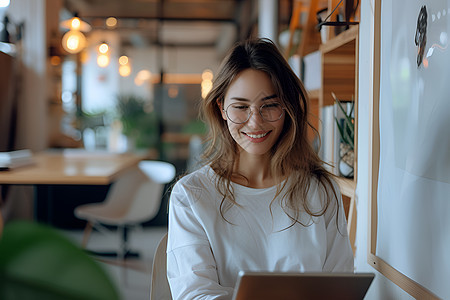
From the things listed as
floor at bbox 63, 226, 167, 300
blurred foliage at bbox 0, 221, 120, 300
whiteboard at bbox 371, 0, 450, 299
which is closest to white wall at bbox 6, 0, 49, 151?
floor at bbox 63, 226, 167, 300

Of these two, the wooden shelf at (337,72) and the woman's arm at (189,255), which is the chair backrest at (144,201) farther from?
the woman's arm at (189,255)

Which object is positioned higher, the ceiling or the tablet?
the ceiling

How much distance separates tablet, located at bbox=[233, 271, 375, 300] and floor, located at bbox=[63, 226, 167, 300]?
6.10 feet

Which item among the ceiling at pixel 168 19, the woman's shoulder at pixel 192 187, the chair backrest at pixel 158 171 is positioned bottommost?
the chair backrest at pixel 158 171

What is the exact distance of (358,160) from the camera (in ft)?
4.81

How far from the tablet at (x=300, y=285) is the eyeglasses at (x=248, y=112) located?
1.65 ft

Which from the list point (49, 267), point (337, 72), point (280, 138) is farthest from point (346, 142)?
point (49, 267)

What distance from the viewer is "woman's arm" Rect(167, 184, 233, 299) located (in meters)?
1.21

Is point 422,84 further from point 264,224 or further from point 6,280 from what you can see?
point 6,280

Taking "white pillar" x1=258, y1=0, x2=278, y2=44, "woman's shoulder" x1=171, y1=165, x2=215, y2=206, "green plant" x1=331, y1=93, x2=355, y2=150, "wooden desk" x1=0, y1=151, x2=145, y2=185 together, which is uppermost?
"white pillar" x1=258, y1=0, x2=278, y2=44

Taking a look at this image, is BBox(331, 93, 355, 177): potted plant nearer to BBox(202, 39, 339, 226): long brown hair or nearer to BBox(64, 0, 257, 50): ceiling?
BBox(202, 39, 339, 226): long brown hair

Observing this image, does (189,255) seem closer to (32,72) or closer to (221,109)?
(221,109)

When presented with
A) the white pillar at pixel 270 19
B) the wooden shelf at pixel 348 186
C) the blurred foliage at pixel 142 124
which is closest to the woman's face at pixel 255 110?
the wooden shelf at pixel 348 186

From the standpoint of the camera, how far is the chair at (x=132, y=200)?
3.68 meters
